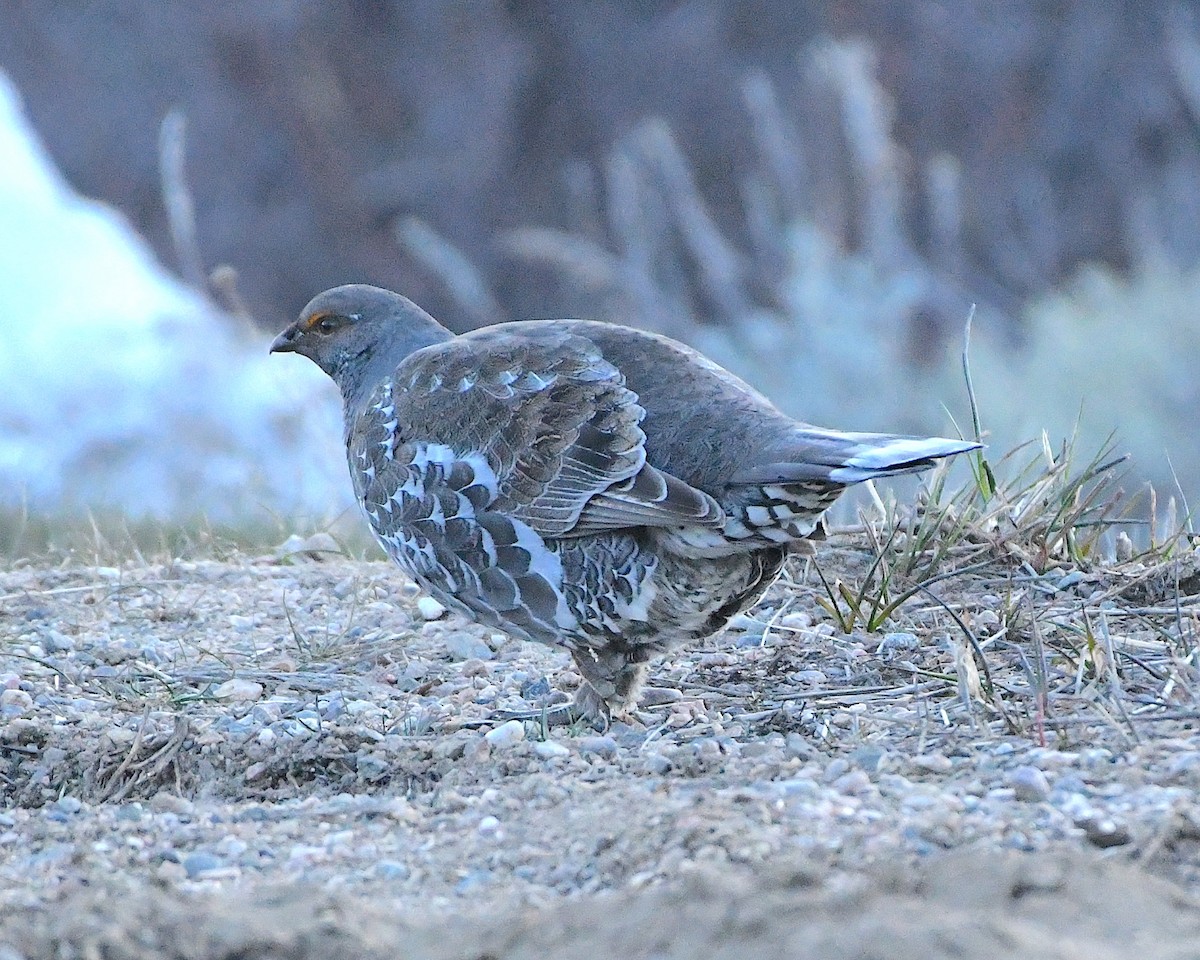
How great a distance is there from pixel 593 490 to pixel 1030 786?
126 centimetres

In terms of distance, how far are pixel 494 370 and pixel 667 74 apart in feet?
28.3

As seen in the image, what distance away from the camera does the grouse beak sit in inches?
200

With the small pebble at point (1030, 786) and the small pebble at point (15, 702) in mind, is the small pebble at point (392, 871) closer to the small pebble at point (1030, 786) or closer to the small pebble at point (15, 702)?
the small pebble at point (1030, 786)

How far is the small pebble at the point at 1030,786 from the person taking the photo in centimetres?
311

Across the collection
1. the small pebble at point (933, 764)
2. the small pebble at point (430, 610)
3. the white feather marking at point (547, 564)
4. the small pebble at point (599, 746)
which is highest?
the white feather marking at point (547, 564)

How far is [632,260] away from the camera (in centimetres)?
1150

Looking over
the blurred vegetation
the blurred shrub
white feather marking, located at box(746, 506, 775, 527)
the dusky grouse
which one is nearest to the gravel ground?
the dusky grouse

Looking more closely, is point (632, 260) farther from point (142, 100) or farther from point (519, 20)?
point (142, 100)

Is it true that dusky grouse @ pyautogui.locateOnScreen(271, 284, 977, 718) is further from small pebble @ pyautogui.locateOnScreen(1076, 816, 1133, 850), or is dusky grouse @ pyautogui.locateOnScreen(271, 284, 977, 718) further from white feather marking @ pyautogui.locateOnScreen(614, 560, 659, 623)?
small pebble @ pyautogui.locateOnScreen(1076, 816, 1133, 850)

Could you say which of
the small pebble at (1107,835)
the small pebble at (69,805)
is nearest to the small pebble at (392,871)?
the small pebble at (69,805)

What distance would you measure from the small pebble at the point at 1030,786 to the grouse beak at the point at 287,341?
2.65m

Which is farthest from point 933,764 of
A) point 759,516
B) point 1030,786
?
point 759,516

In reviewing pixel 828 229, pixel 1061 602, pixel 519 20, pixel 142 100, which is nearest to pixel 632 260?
pixel 828 229

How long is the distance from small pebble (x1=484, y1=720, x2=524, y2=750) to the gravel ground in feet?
0.04
